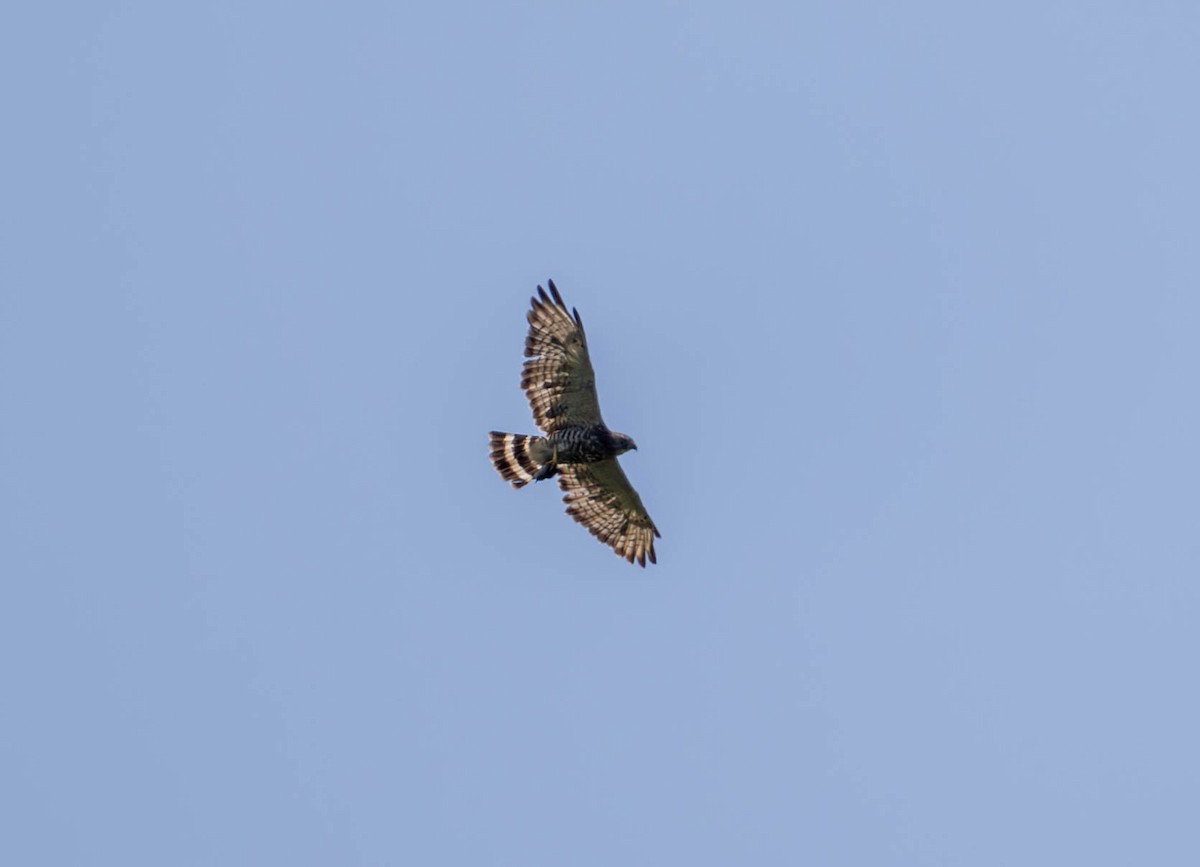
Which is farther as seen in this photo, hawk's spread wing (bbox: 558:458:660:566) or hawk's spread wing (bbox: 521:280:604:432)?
hawk's spread wing (bbox: 558:458:660:566)

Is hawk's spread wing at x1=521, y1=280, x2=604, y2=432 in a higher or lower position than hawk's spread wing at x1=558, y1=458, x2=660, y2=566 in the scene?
higher

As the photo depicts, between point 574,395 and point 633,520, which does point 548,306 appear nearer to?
point 574,395

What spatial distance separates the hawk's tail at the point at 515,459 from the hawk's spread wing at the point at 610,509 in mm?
547

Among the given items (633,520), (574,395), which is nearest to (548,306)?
(574,395)

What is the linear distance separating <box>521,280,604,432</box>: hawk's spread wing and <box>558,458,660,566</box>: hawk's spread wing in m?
1.12

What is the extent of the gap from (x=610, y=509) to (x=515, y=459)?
1903mm

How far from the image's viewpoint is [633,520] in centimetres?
3578

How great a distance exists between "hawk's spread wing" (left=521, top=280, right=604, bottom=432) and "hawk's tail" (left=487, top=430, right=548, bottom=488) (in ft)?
2.27

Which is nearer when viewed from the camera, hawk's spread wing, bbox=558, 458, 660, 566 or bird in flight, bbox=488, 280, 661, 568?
bird in flight, bbox=488, 280, 661, 568

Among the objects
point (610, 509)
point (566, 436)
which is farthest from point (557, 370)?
point (610, 509)

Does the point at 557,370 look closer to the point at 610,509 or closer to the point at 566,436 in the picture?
the point at 566,436

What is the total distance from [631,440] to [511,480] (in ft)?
6.52

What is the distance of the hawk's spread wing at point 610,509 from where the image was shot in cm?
3494

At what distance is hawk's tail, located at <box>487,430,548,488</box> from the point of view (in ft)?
113
